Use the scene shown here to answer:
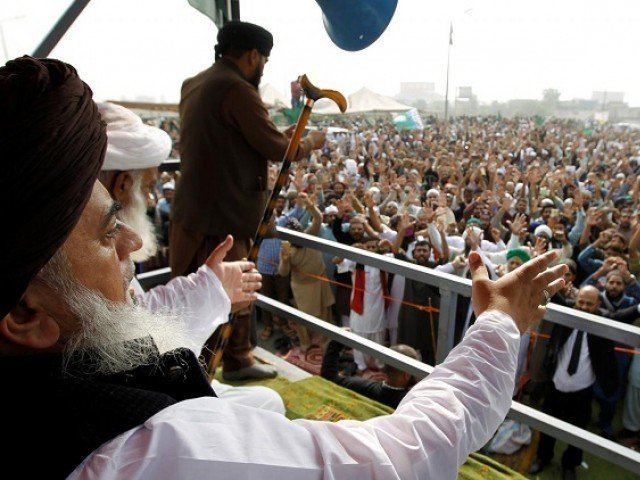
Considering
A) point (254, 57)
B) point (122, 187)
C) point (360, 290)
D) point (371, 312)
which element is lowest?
point (371, 312)

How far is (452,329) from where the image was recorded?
2.01 metres

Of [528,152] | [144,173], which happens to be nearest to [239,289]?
[144,173]

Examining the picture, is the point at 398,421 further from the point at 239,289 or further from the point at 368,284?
the point at 368,284

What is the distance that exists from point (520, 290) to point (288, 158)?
121 centimetres

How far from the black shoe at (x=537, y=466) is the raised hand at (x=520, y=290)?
3162mm

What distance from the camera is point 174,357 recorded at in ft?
2.66

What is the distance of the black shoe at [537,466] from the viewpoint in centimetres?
364

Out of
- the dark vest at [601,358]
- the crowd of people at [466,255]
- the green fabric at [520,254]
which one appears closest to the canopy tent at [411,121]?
the crowd of people at [466,255]

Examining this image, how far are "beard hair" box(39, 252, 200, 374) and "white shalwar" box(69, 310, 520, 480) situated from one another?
145 millimetres

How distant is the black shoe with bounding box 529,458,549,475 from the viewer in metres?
3.64

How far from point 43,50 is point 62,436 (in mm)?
2375

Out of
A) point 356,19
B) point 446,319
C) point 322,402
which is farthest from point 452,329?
point 356,19

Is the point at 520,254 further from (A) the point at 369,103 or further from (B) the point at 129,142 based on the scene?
(A) the point at 369,103

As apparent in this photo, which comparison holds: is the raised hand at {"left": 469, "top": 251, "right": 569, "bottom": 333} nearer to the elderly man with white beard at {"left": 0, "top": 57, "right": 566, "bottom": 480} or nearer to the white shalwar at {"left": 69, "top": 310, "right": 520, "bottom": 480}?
the white shalwar at {"left": 69, "top": 310, "right": 520, "bottom": 480}
